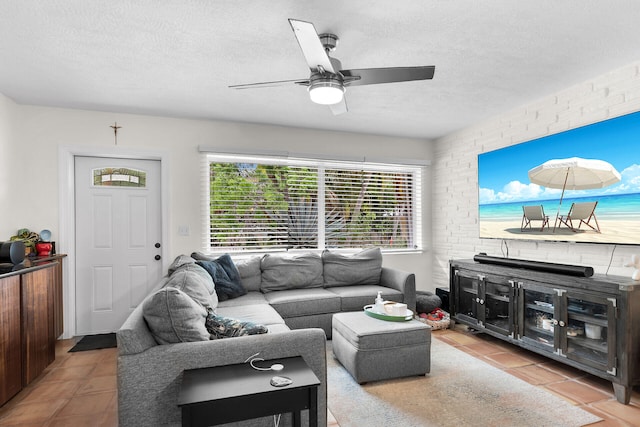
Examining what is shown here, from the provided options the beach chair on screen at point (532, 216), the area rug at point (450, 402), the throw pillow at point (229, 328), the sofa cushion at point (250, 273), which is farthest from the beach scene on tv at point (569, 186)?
the throw pillow at point (229, 328)

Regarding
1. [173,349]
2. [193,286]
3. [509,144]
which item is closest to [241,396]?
[173,349]

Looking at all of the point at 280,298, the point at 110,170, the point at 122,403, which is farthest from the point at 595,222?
the point at 110,170

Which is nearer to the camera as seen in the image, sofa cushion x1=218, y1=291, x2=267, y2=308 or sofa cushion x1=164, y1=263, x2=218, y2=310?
sofa cushion x1=164, y1=263, x2=218, y2=310

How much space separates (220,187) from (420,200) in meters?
2.92

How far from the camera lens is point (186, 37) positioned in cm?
238

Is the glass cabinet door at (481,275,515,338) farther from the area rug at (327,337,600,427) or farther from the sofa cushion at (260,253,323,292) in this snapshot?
the sofa cushion at (260,253,323,292)

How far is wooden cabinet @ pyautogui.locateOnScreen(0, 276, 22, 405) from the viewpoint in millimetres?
2361

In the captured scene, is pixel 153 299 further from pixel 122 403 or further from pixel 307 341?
pixel 307 341

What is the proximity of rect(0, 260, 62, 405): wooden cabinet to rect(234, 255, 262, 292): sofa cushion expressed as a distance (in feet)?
5.71

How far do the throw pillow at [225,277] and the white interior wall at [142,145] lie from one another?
0.62 m

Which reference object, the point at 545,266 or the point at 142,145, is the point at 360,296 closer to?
the point at 545,266

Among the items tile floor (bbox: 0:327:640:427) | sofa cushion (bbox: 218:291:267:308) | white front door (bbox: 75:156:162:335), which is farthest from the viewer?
white front door (bbox: 75:156:162:335)

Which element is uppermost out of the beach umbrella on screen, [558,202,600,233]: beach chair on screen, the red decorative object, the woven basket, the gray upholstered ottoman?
the beach umbrella on screen

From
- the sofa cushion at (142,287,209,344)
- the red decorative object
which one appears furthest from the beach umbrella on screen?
the red decorative object
